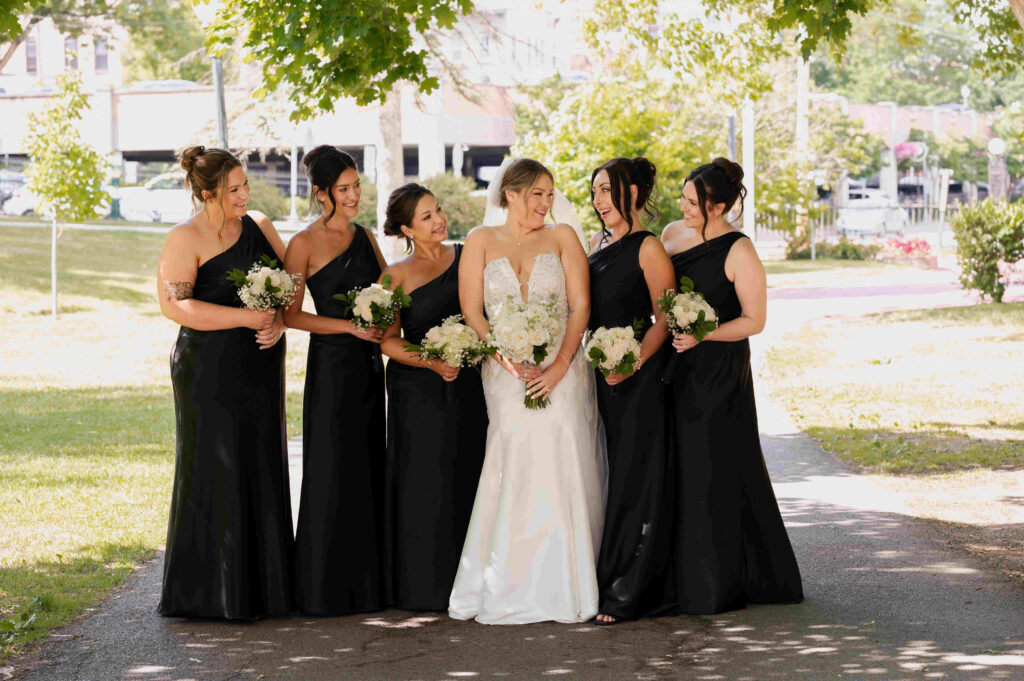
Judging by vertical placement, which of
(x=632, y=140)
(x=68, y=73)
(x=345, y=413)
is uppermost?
(x=68, y=73)

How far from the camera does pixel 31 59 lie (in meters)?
83.5

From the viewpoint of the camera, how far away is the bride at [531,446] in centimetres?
703

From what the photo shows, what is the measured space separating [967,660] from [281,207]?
147 feet

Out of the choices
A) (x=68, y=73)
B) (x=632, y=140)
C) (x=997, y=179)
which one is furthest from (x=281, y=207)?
(x=997, y=179)

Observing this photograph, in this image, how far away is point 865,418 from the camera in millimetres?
14438

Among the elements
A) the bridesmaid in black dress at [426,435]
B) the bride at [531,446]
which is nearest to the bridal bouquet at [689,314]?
the bride at [531,446]

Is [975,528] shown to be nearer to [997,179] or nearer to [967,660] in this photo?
[967,660]

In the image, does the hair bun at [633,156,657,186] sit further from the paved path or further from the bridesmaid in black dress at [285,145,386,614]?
the paved path

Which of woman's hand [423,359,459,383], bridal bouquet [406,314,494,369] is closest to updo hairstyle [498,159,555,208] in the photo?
bridal bouquet [406,314,494,369]

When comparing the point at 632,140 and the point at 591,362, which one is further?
the point at 632,140

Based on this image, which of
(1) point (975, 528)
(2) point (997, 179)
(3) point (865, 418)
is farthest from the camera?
(2) point (997, 179)

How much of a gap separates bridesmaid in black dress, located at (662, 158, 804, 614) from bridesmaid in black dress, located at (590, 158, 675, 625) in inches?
4.4

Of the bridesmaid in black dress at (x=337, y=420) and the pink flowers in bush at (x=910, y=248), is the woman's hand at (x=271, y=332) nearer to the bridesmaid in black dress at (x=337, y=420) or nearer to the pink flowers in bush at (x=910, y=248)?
the bridesmaid in black dress at (x=337, y=420)

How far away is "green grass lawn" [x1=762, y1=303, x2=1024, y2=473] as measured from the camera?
1241cm
